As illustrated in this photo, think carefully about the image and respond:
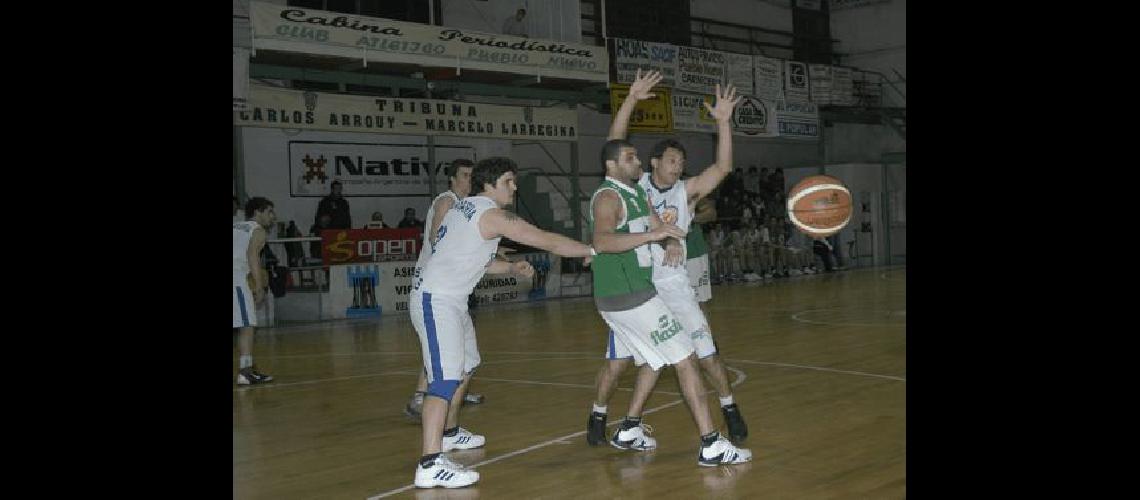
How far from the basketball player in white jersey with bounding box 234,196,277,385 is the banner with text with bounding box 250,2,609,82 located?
6405 mm

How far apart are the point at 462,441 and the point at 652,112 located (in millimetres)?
15574

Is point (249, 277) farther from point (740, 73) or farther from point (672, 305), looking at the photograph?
point (740, 73)

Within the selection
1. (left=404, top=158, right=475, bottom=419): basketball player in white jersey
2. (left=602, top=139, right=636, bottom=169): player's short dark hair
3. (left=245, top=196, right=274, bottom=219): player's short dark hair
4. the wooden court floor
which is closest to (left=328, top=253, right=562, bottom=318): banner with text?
the wooden court floor

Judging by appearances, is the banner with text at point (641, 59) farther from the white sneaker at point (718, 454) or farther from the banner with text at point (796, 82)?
the white sneaker at point (718, 454)

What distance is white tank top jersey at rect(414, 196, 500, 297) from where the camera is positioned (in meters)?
5.62

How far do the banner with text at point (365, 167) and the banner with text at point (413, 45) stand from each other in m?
1.93

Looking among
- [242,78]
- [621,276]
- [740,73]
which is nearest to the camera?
[621,276]

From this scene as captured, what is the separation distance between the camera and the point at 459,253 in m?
5.65

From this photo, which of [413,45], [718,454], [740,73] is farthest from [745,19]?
[718,454]

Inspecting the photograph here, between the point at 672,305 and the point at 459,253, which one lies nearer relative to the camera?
the point at 459,253

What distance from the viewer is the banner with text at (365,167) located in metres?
19.1
